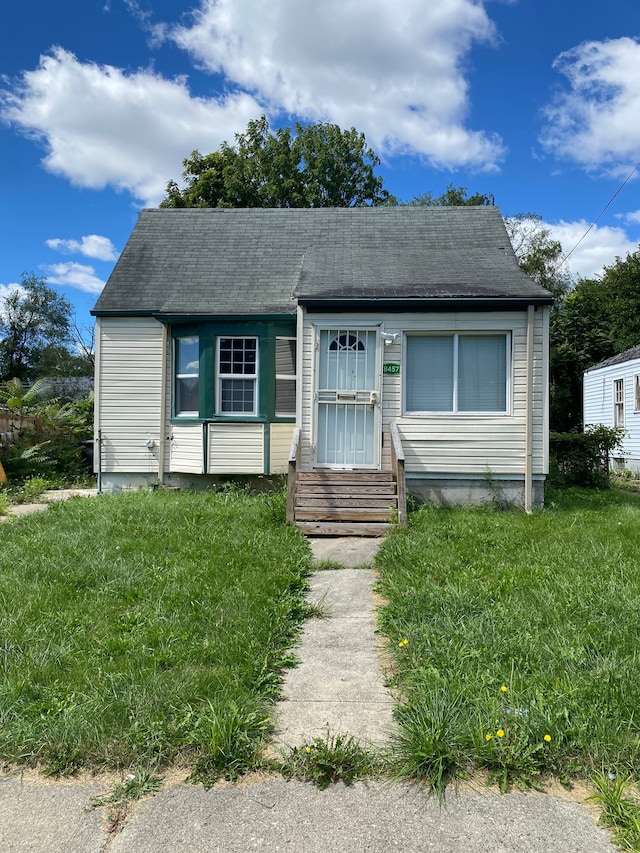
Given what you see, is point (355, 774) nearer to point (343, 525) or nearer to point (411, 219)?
point (343, 525)

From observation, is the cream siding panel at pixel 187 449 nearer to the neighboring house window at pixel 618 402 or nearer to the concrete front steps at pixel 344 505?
the concrete front steps at pixel 344 505

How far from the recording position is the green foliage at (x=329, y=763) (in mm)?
2597

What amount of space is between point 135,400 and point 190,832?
30.5ft

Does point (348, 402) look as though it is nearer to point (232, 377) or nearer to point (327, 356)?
point (327, 356)

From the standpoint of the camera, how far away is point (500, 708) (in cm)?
288

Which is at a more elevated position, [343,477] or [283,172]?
[283,172]

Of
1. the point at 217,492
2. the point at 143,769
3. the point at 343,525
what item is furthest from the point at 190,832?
the point at 217,492

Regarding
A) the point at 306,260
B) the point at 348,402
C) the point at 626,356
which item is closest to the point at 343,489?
the point at 348,402

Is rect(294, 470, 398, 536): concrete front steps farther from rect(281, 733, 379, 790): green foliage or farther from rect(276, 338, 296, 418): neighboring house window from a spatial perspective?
rect(281, 733, 379, 790): green foliage

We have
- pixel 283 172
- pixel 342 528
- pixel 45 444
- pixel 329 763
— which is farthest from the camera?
pixel 283 172

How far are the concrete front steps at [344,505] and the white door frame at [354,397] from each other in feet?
2.24

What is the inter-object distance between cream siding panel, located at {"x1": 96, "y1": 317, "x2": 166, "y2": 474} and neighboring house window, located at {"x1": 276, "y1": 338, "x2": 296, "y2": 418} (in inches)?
92.8

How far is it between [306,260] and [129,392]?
417cm

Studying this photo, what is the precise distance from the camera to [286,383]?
10234mm
